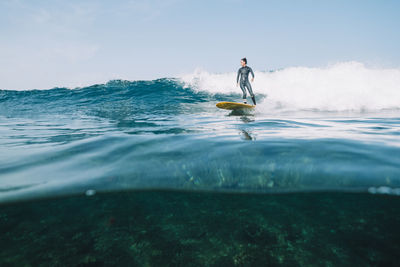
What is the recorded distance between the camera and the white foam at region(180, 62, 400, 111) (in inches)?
524

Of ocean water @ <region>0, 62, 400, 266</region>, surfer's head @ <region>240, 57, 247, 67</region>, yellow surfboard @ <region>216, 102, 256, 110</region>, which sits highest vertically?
surfer's head @ <region>240, 57, 247, 67</region>

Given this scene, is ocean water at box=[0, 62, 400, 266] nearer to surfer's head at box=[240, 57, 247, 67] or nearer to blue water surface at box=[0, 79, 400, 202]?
blue water surface at box=[0, 79, 400, 202]

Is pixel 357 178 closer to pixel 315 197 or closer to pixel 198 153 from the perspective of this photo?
pixel 315 197

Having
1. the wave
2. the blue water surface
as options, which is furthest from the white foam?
the blue water surface

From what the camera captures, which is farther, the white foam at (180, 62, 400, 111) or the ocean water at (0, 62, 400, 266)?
the white foam at (180, 62, 400, 111)

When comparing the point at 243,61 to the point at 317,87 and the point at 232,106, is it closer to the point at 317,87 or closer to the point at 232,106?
the point at 232,106

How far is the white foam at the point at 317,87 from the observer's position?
43.7ft

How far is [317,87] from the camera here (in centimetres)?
1755

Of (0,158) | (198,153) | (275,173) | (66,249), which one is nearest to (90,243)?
(66,249)

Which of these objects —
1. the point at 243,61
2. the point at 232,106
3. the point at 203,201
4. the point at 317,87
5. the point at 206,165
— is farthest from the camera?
the point at 317,87

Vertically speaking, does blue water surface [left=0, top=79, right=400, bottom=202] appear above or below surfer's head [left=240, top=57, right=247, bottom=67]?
below

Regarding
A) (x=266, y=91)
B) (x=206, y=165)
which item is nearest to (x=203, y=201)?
(x=206, y=165)

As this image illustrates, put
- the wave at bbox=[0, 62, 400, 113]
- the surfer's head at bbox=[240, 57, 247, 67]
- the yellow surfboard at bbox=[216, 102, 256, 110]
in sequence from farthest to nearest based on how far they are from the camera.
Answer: the wave at bbox=[0, 62, 400, 113]
the surfer's head at bbox=[240, 57, 247, 67]
the yellow surfboard at bbox=[216, 102, 256, 110]

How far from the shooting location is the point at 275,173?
2.51m
